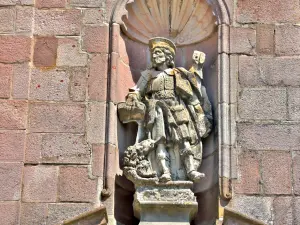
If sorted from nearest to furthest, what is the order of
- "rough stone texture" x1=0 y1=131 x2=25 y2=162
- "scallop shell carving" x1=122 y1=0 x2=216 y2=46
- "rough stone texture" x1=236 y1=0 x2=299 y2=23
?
"rough stone texture" x1=0 y1=131 x2=25 y2=162 < "rough stone texture" x1=236 y1=0 x2=299 y2=23 < "scallop shell carving" x1=122 y1=0 x2=216 y2=46

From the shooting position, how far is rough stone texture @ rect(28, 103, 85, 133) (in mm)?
8742

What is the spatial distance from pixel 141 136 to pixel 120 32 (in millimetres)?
1143

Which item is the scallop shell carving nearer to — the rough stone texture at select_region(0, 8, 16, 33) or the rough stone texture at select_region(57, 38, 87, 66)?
the rough stone texture at select_region(57, 38, 87, 66)

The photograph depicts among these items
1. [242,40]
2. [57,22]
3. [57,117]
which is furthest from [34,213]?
[242,40]

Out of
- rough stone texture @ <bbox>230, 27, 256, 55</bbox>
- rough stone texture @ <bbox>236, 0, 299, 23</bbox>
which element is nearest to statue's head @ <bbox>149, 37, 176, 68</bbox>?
rough stone texture @ <bbox>230, 27, 256, 55</bbox>

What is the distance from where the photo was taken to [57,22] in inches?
362

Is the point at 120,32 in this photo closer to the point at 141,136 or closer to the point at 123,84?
the point at 123,84

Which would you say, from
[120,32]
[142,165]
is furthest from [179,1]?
[142,165]

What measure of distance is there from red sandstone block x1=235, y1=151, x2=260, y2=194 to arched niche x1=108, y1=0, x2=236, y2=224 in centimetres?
10

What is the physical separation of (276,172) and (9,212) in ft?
8.07

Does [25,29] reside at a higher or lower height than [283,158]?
higher

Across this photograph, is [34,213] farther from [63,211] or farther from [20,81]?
[20,81]

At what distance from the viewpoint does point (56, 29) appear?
916 centimetres

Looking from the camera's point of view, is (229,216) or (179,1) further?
(179,1)
